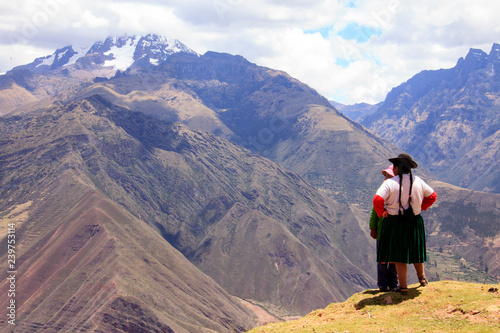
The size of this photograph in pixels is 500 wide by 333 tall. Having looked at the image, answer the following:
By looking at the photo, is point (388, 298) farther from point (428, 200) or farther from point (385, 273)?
point (428, 200)

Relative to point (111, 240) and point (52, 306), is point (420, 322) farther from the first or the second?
point (111, 240)

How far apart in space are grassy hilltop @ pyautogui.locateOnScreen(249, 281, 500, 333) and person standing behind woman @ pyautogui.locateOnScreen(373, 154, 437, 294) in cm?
142

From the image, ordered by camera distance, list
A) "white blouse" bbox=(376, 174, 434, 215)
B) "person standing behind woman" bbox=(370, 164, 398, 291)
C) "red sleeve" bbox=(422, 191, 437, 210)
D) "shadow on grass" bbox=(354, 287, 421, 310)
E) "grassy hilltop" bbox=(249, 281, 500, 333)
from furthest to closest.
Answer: "person standing behind woman" bbox=(370, 164, 398, 291), "shadow on grass" bbox=(354, 287, 421, 310), "red sleeve" bbox=(422, 191, 437, 210), "white blouse" bbox=(376, 174, 434, 215), "grassy hilltop" bbox=(249, 281, 500, 333)

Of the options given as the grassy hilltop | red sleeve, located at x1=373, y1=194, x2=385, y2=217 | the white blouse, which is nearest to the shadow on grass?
the grassy hilltop

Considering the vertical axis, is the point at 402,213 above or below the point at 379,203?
below

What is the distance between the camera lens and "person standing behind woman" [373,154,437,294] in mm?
19500

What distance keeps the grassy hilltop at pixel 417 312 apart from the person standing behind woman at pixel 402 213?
1.42m

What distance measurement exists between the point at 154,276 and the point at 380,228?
Answer: 542ft

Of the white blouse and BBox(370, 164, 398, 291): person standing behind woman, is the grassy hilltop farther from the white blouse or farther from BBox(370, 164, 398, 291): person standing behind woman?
the white blouse

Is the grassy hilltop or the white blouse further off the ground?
the white blouse

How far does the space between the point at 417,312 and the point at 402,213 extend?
419 cm

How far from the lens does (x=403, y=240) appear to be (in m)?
20.0

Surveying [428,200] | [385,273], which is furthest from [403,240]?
[385,273]

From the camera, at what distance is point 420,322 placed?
17844mm
